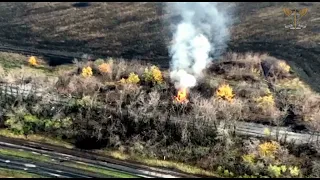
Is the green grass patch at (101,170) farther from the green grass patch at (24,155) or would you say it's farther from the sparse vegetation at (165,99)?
the sparse vegetation at (165,99)

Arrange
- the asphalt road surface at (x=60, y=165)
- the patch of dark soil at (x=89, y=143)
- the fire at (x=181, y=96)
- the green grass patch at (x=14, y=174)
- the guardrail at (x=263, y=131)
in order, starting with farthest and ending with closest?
the fire at (x=181, y=96), the patch of dark soil at (x=89, y=143), the guardrail at (x=263, y=131), the asphalt road surface at (x=60, y=165), the green grass patch at (x=14, y=174)

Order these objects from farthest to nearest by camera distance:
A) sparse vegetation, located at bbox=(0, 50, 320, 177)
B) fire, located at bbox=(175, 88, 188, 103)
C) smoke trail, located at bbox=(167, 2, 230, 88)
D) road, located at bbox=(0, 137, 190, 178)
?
smoke trail, located at bbox=(167, 2, 230, 88), fire, located at bbox=(175, 88, 188, 103), sparse vegetation, located at bbox=(0, 50, 320, 177), road, located at bbox=(0, 137, 190, 178)

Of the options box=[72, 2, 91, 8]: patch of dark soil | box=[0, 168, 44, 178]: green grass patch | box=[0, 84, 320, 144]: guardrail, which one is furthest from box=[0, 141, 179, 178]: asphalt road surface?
box=[72, 2, 91, 8]: patch of dark soil

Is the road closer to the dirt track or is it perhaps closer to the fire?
the fire

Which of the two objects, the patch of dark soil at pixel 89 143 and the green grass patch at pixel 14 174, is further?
the patch of dark soil at pixel 89 143

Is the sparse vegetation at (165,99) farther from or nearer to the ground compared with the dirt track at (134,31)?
nearer to the ground

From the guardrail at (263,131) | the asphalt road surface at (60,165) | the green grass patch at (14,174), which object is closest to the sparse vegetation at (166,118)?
the guardrail at (263,131)
